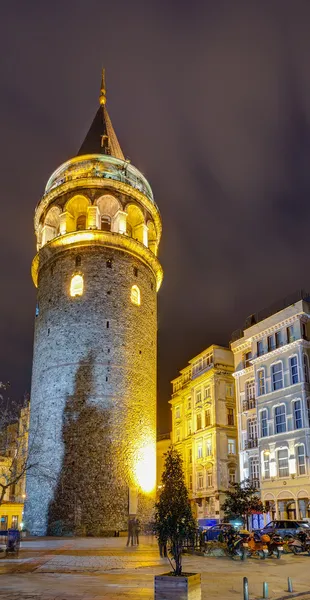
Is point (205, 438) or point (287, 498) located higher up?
point (205, 438)

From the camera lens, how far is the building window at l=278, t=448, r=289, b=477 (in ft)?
109

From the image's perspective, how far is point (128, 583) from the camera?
12227 millimetres

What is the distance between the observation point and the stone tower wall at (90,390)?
30.5 metres

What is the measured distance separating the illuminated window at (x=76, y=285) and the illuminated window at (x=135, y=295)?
329 centimetres

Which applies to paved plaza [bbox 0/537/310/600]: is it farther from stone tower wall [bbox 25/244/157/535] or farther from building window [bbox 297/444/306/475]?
building window [bbox 297/444/306/475]

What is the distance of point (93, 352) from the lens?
32.8 metres

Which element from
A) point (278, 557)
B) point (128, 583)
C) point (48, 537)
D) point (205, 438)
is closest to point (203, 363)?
point (205, 438)

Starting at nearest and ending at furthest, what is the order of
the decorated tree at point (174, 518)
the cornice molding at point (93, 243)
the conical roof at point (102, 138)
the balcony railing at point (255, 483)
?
the decorated tree at point (174, 518) < the cornice molding at point (93, 243) < the balcony railing at point (255, 483) < the conical roof at point (102, 138)

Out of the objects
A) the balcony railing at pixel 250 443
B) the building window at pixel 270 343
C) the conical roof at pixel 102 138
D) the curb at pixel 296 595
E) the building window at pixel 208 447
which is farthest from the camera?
the building window at pixel 208 447

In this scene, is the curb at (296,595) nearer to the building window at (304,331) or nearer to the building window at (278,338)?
the building window at (304,331)

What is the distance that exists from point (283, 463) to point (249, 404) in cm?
593

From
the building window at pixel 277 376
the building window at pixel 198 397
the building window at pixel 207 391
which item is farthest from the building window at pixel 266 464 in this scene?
the building window at pixel 198 397

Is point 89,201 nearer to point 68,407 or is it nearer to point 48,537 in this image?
point 68,407

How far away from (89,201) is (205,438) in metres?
20.8
